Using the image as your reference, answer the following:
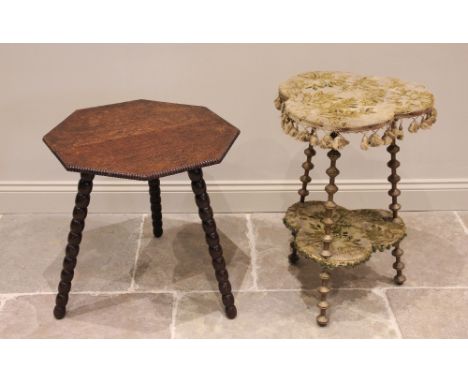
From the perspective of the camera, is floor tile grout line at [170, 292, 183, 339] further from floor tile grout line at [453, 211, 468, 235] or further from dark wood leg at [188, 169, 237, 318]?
floor tile grout line at [453, 211, 468, 235]

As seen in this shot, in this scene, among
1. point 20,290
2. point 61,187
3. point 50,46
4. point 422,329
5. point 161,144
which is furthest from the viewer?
point 61,187

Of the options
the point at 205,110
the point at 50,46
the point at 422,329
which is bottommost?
the point at 422,329

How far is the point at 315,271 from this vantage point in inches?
109

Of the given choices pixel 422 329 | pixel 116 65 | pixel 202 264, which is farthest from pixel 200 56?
pixel 422 329

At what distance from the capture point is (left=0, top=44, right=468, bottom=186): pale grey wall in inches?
112

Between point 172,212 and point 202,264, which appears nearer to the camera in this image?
point 202,264

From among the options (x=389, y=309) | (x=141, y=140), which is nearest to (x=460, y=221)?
(x=389, y=309)

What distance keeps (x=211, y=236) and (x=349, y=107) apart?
637 millimetres

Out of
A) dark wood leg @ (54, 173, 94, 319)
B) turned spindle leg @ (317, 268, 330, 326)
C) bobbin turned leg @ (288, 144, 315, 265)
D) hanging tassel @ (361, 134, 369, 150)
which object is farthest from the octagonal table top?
turned spindle leg @ (317, 268, 330, 326)

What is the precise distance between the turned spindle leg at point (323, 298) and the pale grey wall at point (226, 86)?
752mm

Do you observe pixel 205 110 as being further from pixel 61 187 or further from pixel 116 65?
pixel 61 187

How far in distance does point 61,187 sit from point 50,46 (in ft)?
2.12

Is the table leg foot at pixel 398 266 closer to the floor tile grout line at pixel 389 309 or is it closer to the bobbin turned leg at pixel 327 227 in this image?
the floor tile grout line at pixel 389 309

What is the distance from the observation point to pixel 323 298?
2.44 metres
